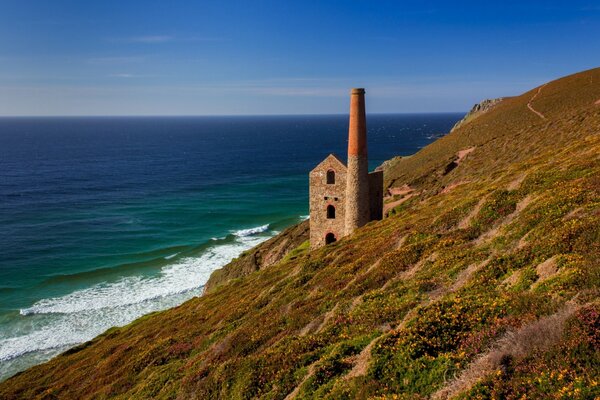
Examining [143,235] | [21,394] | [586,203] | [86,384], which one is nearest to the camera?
[586,203]

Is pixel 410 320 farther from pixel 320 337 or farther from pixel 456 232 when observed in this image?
pixel 456 232

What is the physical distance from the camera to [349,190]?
3997 cm

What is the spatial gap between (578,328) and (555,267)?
4.34m

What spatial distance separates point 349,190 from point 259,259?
819 inches

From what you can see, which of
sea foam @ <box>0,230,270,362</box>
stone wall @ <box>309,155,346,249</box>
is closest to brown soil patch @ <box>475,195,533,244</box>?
stone wall @ <box>309,155,346,249</box>

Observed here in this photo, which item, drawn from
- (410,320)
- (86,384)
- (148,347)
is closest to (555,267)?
(410,320)

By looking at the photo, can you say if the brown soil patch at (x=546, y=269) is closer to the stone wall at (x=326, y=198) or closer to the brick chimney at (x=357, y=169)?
the brick chimney at (x=357, y=169)

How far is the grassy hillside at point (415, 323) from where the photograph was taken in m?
10.2

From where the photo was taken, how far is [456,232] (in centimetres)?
2206

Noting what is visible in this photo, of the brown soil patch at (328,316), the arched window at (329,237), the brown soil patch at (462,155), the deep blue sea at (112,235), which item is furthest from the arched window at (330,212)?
the brown soil patch at (462,155)

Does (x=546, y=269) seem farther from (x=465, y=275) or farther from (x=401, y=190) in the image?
(x=401, y=190)

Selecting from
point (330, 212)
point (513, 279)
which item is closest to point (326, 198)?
point (330, 212)

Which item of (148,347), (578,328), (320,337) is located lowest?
(148,347)

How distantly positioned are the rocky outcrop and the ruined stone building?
33.4 feet
